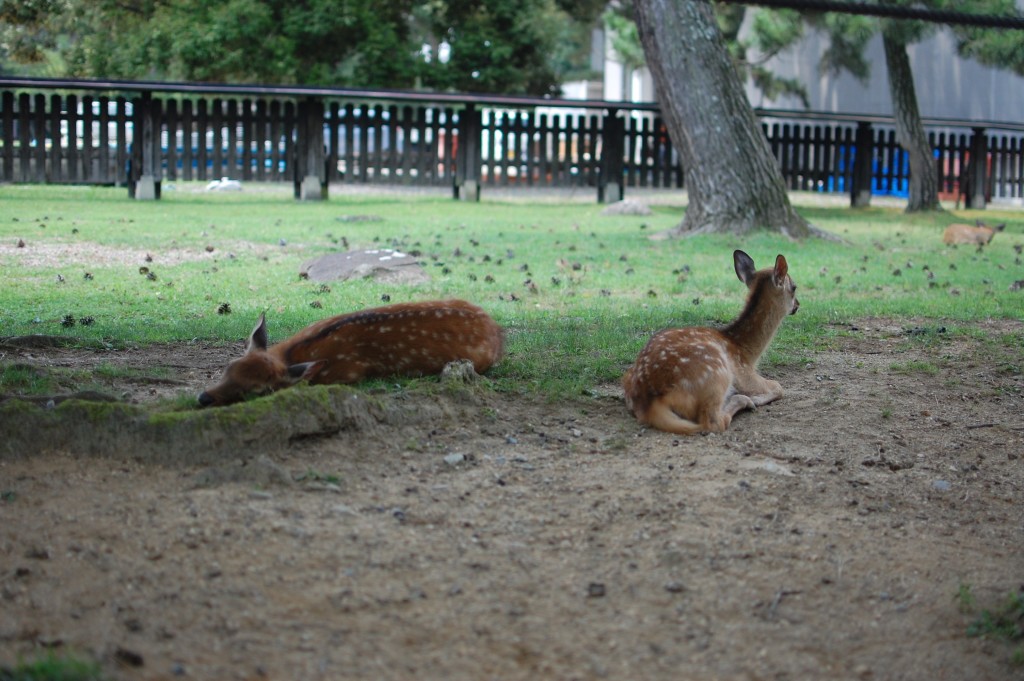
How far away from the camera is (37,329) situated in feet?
27.1

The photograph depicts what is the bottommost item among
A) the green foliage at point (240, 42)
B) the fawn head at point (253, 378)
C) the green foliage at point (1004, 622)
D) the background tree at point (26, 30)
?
the green foliage at point (1004, 622)

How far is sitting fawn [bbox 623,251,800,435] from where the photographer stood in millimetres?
6129

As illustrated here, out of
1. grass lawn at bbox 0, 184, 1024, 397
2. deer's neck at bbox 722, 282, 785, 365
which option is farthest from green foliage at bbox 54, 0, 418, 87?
deer's neck at bbox 722, 282, 785, 365

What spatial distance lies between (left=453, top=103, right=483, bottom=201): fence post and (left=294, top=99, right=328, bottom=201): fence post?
279cm

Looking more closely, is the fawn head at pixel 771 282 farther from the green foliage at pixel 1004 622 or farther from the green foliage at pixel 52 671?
the green foliage at pixel 52 671

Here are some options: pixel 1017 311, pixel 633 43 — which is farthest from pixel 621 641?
pixel 633 43

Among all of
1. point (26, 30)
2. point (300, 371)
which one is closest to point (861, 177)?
point (26, 30)

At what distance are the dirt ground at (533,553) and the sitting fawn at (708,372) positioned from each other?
0.18 m

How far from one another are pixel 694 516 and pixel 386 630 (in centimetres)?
159

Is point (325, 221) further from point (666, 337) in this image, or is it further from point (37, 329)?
point (666, 337)

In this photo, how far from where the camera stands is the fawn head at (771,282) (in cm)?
716

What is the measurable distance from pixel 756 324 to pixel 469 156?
1707 centimetres

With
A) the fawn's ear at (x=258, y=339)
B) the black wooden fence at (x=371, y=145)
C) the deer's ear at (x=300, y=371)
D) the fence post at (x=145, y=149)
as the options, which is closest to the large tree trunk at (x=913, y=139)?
the black wooden fence at (x=371, y=145)

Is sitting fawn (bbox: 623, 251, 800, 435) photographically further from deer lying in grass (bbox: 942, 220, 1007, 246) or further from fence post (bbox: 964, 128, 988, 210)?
fence post (bbox: 964, 128, 988, 210)
